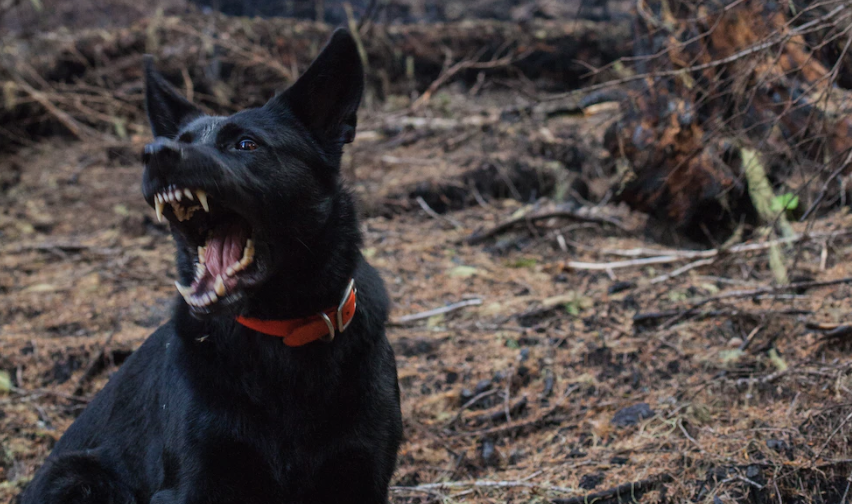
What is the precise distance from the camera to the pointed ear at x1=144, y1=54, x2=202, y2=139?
2.96 metres

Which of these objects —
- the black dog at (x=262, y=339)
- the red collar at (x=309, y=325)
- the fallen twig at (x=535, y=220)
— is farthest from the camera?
the fallen twig at (x=535, y=220)

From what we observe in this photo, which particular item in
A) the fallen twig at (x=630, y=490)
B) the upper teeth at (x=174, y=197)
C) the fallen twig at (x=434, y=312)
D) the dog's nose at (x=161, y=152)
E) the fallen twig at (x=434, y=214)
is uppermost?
the dog's nose at (x=161, y=152)

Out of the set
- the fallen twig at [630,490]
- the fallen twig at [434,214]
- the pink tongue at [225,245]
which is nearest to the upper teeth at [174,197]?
the pink tongue at [225,245]

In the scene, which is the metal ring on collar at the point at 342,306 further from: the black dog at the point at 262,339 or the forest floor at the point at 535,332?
the forest floor at the point at 535,332

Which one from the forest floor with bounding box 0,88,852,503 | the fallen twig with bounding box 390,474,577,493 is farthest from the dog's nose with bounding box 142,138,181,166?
the fallen twig with bounding box 390,474,577,493

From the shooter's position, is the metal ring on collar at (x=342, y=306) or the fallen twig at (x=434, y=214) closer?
the metal ring on collar at (x=342, y=306)

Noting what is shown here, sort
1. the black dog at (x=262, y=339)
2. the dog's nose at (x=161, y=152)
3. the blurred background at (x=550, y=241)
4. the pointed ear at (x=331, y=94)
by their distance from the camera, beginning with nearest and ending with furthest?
the dog's nose at (x=161, y=152)
the black dog at (x=262, y=339)
the pointed ear at (x=331, y=94)
the blurred background at (x=550, y=241)

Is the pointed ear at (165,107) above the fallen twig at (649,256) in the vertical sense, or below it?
above

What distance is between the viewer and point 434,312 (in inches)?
203

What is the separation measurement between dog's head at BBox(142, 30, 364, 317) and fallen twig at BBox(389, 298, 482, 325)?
96.1 inches

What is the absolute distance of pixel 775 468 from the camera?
278 cm

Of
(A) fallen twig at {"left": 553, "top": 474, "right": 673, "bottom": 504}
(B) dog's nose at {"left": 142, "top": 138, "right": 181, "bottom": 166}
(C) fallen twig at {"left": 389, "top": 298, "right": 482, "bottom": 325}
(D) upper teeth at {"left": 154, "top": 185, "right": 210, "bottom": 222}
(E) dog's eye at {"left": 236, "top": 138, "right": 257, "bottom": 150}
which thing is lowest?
(C) fallen twig at {"left": 389, "top": 298, "right": 482, "bottom": 325}

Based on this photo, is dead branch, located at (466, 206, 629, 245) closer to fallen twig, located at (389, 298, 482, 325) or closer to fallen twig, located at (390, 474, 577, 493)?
fallen twig, located at (389, 298, 482, 325)

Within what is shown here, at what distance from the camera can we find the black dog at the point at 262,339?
2.35m
